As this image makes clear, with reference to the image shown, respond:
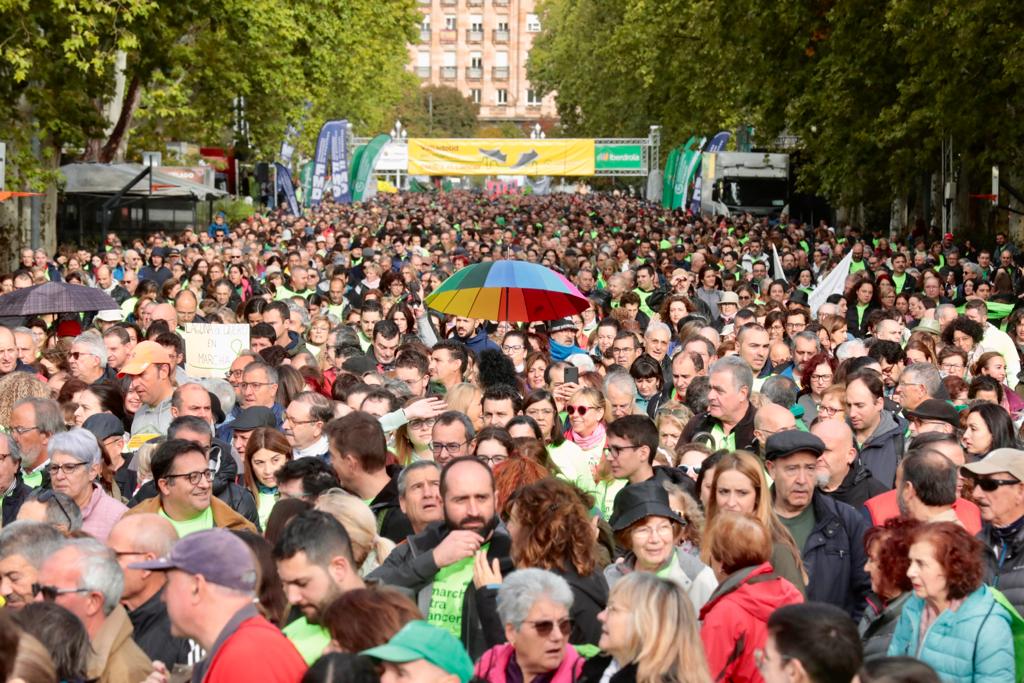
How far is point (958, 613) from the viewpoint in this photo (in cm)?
566

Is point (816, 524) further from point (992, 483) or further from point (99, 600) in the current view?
point (99, 600)

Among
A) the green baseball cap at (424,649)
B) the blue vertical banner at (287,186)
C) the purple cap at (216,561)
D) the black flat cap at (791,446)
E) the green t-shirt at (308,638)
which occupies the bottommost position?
the blue vertical banner at (287,186)

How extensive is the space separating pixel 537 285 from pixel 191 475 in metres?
5.07

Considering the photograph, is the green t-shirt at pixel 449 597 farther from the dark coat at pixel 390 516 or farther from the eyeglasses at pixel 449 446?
the eyeglasses at pixel 449 446

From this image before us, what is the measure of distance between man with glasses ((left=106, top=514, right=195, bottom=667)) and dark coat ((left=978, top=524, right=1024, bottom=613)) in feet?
9.49

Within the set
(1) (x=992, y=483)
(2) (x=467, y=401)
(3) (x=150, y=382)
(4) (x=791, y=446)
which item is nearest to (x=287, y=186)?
(3) (x=150, y=382)

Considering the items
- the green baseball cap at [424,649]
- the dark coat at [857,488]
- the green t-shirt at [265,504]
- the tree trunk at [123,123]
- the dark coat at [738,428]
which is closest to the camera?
the green baseball cap at [424,649]

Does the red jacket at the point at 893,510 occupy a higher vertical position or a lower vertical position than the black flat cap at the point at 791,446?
lower

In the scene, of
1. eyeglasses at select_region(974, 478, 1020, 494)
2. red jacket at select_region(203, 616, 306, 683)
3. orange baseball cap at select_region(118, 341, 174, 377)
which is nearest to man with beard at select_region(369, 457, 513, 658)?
red jacket at select_region(203, 616, 306, 683)

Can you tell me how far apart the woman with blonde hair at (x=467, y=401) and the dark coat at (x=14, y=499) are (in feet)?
7.76

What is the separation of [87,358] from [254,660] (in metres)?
7.12

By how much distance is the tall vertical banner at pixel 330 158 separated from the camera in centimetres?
4716

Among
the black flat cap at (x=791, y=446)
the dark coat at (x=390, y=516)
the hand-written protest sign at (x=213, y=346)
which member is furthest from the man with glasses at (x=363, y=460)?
the hand-written protest sign at (x=213, y=346)

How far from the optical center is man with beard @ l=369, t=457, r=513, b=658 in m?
6.22
